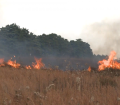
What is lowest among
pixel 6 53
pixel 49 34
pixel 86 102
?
pixel 86 102

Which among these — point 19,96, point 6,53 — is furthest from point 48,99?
point 6,53

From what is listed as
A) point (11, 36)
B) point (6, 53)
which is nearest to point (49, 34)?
point (11, 36)

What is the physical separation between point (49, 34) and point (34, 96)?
3190cm

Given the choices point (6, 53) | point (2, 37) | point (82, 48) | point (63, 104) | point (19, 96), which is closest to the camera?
point (63, 104)

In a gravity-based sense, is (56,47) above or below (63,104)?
above

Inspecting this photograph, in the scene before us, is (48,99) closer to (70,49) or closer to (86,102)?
(86,102)

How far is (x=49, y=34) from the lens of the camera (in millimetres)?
35500

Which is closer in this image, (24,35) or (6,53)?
(6,53)

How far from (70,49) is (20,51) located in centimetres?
1588

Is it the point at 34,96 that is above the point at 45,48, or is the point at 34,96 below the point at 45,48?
below

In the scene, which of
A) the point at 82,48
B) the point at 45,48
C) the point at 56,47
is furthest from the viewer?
the point at 82,48

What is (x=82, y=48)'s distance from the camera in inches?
1703

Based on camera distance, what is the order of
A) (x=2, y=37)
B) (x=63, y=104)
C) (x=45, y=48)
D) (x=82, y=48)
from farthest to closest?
(x=82, y=48)
(x=45, y=48)
(x=2, y=37)
(x=63, y=104)

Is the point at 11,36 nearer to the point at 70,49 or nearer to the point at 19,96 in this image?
the point at 70,49
